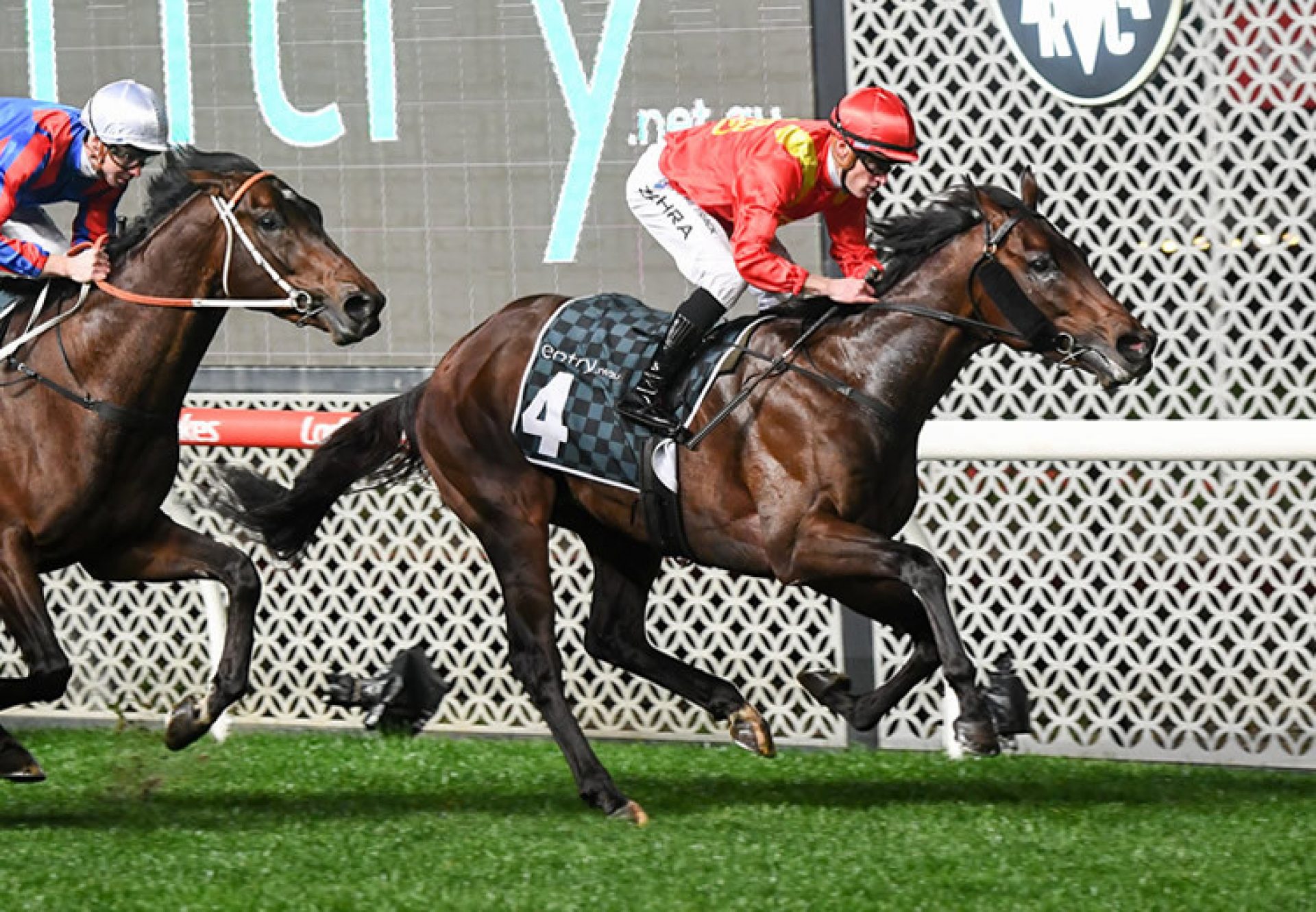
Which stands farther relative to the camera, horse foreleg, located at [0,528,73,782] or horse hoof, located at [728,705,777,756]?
horse hoof, located at [728,705,777,756]

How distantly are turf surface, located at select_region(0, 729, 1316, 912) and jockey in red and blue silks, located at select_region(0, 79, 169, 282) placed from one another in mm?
1355

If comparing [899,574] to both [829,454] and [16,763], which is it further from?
[16,763]

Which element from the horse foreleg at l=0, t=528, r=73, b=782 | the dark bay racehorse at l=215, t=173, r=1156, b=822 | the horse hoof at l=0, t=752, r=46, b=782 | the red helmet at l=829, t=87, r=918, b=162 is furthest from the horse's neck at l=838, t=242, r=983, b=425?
the horse hoof at l=0, t=752, r=46, b=782

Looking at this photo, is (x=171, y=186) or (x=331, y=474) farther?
(x=331, y=474)

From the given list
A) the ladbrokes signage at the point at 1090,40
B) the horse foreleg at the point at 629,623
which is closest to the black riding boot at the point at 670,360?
the horse foreleg at the point at 629,623

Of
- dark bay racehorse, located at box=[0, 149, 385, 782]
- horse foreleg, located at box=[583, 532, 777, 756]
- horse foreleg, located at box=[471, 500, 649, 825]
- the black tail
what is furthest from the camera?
the black tail

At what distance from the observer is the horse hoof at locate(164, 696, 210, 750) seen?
5684 mm

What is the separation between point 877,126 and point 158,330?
1.71 metres

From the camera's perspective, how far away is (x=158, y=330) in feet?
18.5

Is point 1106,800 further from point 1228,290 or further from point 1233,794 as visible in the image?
point 1228,290

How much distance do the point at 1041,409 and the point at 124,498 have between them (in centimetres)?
250

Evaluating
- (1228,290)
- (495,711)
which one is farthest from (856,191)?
(495,711)

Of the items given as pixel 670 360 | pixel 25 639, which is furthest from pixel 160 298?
pixel 670 360

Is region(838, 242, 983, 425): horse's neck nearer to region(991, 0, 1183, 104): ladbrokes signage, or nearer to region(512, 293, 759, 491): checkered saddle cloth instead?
region(512, 293, 759, 491): checkered saddle cloth
